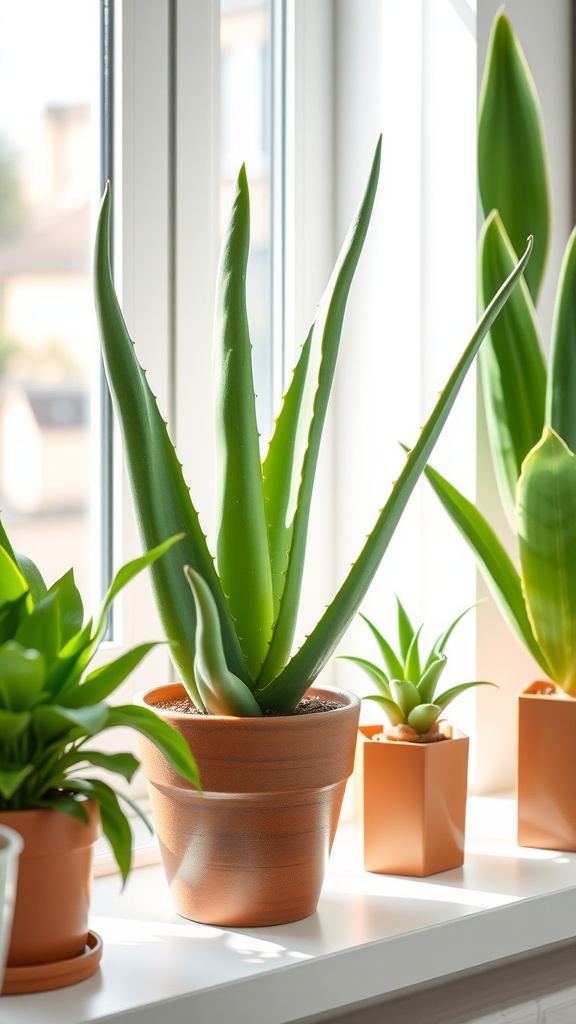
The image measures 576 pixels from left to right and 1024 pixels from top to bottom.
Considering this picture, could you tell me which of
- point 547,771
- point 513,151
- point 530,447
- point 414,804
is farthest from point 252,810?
point 513,151

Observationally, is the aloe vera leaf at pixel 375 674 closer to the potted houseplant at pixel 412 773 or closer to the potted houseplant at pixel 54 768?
the potted houseplant at pixel 412 773

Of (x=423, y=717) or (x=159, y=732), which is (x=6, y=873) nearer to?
(x=159, y=732)

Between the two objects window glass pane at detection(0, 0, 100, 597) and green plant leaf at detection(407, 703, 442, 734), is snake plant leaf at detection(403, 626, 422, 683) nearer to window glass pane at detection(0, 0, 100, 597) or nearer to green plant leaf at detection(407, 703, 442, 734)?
green plant leaf at detection(407, 703, 442, 734)

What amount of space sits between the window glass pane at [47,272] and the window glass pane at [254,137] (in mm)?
146

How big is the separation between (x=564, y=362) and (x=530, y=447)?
0.30 ft

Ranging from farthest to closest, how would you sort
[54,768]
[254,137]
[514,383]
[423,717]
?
[254,137] → [514,383] → [423,717] → [54,768]

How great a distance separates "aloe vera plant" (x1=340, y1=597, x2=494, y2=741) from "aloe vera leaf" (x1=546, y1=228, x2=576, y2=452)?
0.19 m

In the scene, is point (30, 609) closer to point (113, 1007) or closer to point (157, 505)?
point (157, 505)

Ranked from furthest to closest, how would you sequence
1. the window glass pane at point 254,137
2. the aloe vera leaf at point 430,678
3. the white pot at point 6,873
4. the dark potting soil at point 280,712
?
the window glass pane at point 254,137
the aloe vera leaf at point 430,678
the dark potting soil at point 280,712
the white pot at point 6,873

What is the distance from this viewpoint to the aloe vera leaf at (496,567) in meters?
0.97

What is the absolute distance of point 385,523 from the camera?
2.46 feet

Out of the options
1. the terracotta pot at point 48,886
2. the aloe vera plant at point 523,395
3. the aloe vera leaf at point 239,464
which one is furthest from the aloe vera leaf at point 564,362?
the terracotta pot at point 48,886

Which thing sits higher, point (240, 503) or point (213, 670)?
point (240, 503)

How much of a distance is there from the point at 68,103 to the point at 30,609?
52 centimetres
